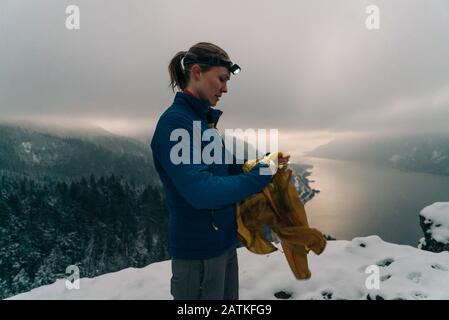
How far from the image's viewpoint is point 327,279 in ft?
20.3

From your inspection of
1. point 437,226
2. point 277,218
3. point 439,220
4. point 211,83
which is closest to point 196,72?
point 211,83

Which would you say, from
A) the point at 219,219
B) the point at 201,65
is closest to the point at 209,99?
the point at 201,65

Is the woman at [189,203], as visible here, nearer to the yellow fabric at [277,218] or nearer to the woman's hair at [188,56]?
the woman's hair at [188,56]

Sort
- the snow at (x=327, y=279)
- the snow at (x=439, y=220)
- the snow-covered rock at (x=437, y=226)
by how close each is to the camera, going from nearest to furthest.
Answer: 1. the snow at (x=327, y=279)
2. the snow-covered rock at (x=437, y=226)
3. the snow at (x=439, y=220)

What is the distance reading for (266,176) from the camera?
7.07 feet

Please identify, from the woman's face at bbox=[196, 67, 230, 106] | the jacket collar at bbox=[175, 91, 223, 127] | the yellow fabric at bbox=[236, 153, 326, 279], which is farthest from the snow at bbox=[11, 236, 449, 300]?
the woman's face at bbox=[196, 67, 230, 106]

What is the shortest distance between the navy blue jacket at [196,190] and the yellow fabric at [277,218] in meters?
0.14

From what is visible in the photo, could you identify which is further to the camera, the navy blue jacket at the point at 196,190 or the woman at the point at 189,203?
the woman at the point at 189,203

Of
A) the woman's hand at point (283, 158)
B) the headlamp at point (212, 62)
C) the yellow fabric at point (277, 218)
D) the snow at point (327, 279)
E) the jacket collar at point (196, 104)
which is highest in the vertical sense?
the headlamp at point (212, 62)

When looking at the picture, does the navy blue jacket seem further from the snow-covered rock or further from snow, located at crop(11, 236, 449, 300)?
the snow-covered rock

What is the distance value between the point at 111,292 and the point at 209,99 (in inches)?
216

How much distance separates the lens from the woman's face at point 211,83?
2.37 m

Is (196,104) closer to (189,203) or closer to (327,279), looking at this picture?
(189,203)

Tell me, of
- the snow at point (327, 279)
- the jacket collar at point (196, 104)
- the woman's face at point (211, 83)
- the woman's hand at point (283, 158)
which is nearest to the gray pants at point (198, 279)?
the woman's hand at point (283, 158)
